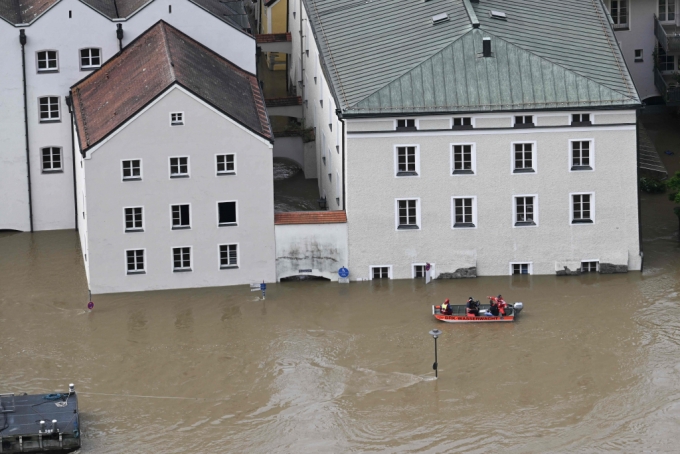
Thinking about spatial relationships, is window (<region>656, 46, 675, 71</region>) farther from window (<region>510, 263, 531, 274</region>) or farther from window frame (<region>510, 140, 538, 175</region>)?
window (<region>510, 263, 531, 274</region>)

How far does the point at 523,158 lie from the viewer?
273ft

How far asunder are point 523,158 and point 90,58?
81.1 ft

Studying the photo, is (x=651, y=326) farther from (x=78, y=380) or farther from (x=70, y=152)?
(x=70, y=152)

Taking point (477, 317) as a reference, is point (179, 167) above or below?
above

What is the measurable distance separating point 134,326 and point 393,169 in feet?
49.8

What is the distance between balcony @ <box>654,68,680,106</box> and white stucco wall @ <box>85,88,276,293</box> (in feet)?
104

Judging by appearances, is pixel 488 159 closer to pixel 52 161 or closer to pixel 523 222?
pixel 523 222

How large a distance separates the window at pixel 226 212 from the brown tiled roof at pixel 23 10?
16.1 meters

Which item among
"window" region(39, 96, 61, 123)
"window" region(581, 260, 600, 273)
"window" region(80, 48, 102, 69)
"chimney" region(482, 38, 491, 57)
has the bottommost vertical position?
"window" region(581, 260, 600, 273)

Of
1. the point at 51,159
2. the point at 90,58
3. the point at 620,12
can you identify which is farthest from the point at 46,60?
the point at 620,12

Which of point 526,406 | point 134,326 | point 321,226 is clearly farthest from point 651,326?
point 134,326

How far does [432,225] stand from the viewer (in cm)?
8362

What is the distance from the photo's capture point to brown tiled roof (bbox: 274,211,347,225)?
8356 cm

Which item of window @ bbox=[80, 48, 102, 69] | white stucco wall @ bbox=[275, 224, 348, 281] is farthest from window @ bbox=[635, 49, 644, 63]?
window @ bbox=[80, 48, 102, 69]
